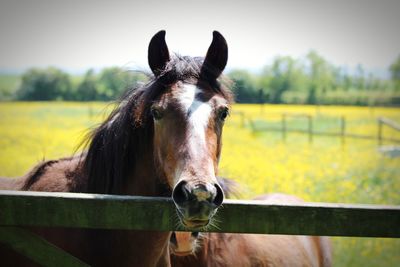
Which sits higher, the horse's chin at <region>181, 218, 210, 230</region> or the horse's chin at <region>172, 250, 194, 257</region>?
the horse's chin at <region>181, 218, 210, 230</region>

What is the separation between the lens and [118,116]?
3.38 meters

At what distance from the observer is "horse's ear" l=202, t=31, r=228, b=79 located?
3277mm

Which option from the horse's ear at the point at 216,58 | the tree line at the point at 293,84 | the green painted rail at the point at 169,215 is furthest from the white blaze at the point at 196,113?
the tree line at the point at 293,84

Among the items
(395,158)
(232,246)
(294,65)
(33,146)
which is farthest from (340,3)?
(232,246)

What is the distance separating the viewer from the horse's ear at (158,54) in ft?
10.5

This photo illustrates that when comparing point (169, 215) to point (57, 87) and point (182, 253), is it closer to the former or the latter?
point (182, 253)

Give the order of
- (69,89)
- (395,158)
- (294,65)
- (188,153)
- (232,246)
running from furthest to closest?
(294,65), (69,89), (395,158), (232,246), (188,153)

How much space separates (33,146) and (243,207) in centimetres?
1469

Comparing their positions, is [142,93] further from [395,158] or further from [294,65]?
[294,65]

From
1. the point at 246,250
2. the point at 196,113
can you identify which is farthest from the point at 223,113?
the point at 246,250

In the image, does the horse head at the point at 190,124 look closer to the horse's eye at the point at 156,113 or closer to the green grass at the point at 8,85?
the horse's eye at the point at 156,113

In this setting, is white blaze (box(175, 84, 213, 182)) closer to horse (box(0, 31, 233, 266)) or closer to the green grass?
horse (box(0, 31, 233, 266))

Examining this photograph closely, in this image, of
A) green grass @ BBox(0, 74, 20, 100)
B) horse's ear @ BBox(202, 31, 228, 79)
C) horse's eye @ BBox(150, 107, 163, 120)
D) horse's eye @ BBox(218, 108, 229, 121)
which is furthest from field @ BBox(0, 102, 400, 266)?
green grass @ BBox(0, 74, 20, 100)

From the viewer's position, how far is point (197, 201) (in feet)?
7.85
